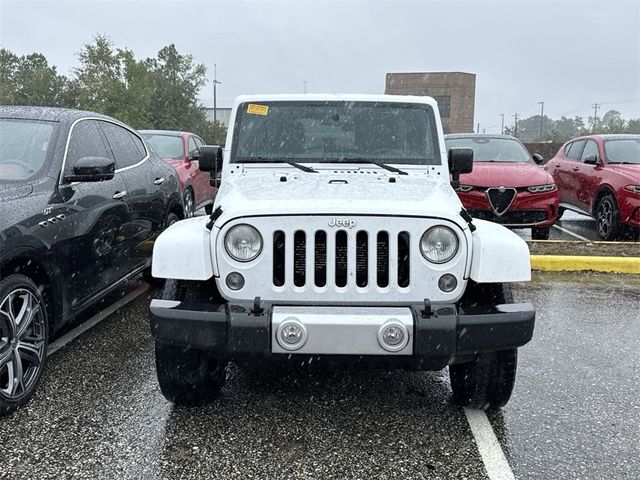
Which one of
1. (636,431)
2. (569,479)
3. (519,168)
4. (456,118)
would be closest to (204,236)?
(569,479)

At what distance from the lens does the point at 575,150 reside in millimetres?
9812

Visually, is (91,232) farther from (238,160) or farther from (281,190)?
(281,190)

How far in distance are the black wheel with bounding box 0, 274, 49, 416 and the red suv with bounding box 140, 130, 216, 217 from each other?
600 centimetres

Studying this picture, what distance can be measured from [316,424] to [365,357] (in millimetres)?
635

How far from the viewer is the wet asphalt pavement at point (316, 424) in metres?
2.73

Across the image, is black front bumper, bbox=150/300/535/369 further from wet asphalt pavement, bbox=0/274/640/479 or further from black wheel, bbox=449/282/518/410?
wet asphalt pavement, bbox=0/274/640/479

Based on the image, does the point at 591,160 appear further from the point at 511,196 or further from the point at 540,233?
the point at 511,196

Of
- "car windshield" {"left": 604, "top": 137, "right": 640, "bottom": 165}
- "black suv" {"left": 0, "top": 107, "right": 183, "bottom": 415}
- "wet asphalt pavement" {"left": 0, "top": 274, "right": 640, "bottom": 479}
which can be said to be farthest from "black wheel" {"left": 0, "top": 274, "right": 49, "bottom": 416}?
"car windshield" {"left": 604, "top": 137, "right": 640, "bottom": 165}

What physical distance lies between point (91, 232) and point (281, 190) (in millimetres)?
1484

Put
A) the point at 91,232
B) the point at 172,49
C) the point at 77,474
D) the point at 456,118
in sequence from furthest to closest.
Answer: the point at 172,49 → the point at 456,118 → the point at 91,232 → the point at 77,474

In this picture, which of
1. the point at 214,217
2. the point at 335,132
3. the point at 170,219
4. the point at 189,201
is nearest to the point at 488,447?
the point at 214,217

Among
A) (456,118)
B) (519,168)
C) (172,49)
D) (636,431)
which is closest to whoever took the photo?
(636,431)

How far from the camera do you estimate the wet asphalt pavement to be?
2.73 metres

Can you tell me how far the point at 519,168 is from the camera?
8.23 metres
